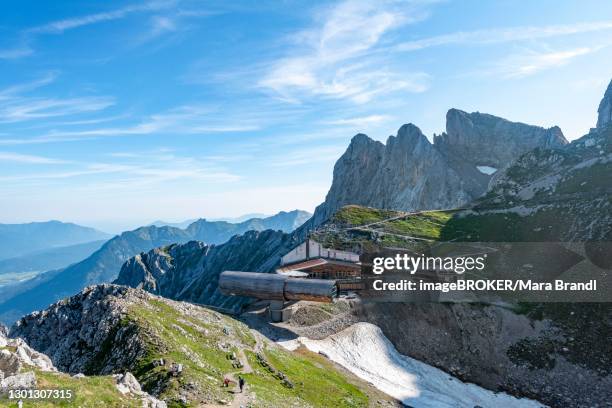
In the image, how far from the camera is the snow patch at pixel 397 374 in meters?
48.6

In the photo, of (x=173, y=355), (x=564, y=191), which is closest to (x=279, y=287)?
(x=173, y=355)

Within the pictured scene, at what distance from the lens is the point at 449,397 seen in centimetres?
5006

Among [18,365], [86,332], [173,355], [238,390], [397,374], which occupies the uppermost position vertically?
[18,365]

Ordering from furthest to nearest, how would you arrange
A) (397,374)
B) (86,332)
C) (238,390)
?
(397,374) < (86,332) < (238,390)

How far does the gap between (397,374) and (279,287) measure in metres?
19.3

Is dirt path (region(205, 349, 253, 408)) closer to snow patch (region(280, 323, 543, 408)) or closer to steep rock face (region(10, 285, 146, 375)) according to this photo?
steep rock face (region(10, 285, 146, 375))

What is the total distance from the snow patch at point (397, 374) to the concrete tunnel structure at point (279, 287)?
6.01 meters

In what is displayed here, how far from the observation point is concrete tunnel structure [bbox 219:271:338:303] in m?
57.9

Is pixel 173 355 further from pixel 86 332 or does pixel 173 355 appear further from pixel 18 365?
pixel 86 332

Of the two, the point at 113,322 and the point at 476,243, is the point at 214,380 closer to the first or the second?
the point at 113,322

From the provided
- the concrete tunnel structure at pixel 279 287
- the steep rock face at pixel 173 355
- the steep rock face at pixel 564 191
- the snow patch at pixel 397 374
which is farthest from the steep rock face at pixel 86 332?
the steep rock face at pixel 564 191

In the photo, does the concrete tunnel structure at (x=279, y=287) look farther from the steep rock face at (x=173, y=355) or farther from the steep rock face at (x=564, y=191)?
the steep rock face at (x=564, y=191)

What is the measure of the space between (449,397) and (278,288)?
25590 mm

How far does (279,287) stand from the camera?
194 feet
